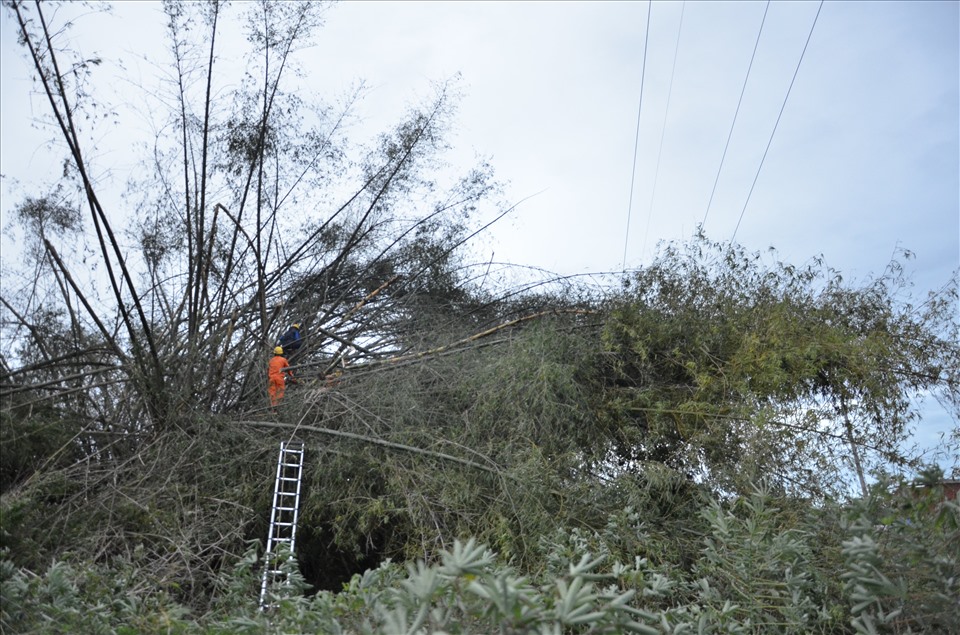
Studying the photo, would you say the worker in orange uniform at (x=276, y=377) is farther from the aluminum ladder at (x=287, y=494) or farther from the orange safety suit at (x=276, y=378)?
the aluminum ladder at (x=287, y=494)

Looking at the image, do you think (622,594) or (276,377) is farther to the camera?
(276,377)

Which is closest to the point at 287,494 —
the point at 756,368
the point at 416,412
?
the point at 416,412

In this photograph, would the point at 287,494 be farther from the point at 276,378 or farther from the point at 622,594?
the point at 622,594

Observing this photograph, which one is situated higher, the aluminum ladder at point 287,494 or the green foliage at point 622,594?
the aluminum ladder at point 287,494

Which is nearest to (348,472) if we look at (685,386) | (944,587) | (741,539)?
(685,386)

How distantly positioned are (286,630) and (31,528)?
2.80 m

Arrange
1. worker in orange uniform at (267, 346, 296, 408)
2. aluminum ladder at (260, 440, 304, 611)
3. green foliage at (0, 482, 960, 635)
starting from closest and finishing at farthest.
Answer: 1. green foliage at (0, 482, 960, 635)
2. aluminum ladder at (260, 440, 304, 611)
3. worker in orange uniform at (267, 346, 296, 408)

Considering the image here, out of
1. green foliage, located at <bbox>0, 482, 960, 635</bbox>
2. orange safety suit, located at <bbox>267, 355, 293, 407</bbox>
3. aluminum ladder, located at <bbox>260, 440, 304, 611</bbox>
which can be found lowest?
green foliage, located at <bbox>0, 482, 960, 635</bbox>

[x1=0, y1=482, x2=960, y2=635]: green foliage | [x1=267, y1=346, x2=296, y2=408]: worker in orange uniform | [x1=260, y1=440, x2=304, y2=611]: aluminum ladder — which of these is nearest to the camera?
[x1=0, y1=482, x2=960, y2=635]: green foliage

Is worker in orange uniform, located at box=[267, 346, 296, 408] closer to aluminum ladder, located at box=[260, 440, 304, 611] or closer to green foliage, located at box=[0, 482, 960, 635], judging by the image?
aluminum ladder, located at box=[260, 440, 304, 611]

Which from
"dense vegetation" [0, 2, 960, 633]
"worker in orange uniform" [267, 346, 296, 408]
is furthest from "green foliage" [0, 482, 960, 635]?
"worker in orange uniform" [267, 346, 296, 408]

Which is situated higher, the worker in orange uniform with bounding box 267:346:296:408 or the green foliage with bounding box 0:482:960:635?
the worker in orange uniform with bounding box 267:346:296:408

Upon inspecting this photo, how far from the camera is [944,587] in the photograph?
2670 millimetres

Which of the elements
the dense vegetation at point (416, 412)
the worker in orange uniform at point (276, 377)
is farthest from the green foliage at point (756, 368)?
the worker in orange uniform at point (276, 377)
